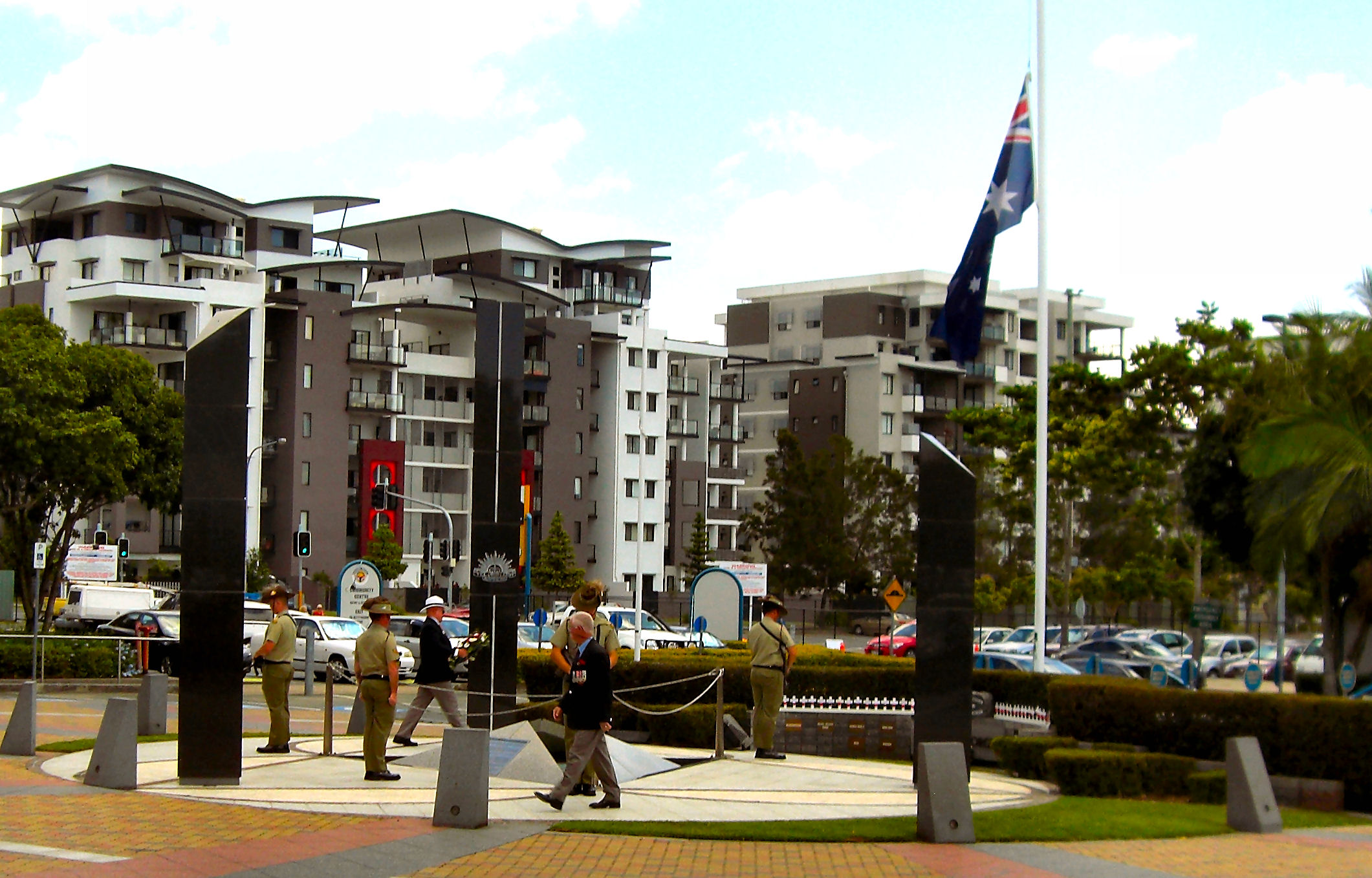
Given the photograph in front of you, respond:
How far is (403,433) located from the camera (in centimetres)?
8675

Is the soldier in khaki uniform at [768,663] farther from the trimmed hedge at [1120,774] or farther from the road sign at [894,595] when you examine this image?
the road sign at [894,595]

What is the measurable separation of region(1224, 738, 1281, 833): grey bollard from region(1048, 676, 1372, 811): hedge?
2.81 meters

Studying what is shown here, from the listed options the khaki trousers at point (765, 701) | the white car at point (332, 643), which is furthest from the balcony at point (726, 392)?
the khaki trousers at point (765, 701)

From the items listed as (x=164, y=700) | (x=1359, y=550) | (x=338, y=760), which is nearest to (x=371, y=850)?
(x=338, y=760)

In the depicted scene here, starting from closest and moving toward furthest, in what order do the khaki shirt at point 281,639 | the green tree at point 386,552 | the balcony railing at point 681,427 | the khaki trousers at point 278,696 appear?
1. the khaki trousers at point 278,696
2. the khaki shirt at point 281,639
3. the green tree at point 386,552
4. the balcony railing at point 681,427

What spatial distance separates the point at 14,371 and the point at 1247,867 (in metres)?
41.7

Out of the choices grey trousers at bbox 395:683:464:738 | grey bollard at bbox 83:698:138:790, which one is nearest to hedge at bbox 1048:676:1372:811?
grey trousers at bbox 395:683:464:738

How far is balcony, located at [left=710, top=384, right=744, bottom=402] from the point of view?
335 ft

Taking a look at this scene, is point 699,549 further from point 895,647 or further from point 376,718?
point 376,718

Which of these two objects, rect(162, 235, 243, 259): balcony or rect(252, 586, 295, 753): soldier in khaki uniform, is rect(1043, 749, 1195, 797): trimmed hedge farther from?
rect(162, 235, 243, 259): balcony

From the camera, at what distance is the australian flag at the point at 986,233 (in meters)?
21.7

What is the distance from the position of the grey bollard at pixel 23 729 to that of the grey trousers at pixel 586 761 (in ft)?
25.0

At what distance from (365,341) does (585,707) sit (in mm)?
72479

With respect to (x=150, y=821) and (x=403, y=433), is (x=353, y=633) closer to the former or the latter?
(x=150, y=821)
